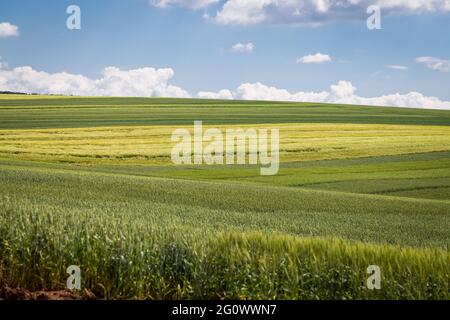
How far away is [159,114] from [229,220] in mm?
65296

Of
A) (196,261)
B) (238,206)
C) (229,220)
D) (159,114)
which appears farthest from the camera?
(159,114)

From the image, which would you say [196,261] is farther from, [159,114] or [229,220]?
[159,114]

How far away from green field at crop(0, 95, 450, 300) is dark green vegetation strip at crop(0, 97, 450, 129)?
448 inches

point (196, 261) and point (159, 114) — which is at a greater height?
point (159, 114)

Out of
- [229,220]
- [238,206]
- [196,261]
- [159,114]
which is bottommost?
[238,206]

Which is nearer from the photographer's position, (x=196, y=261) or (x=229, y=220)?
(x=196, y=261)

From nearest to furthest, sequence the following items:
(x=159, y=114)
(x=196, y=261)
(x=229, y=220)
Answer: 1. (x=196, y=261)
2. (x=229, y=220)
3. (x=159, y=114)

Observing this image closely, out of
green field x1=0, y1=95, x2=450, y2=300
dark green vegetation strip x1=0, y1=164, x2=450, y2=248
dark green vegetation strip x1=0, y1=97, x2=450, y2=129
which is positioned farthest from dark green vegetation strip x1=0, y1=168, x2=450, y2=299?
dark green vegetation strip x1=0, y1=97, x2=450, y2=129

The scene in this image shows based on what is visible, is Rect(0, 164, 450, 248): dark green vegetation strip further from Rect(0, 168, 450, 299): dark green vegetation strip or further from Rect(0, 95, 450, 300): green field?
Rect(0, 168, 450, 299): dark green vegetation strip

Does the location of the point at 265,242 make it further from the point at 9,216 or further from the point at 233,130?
the point at 233,130

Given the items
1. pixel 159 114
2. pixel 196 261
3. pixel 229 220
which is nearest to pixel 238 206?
pixel 229 220

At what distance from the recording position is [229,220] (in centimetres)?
1692
